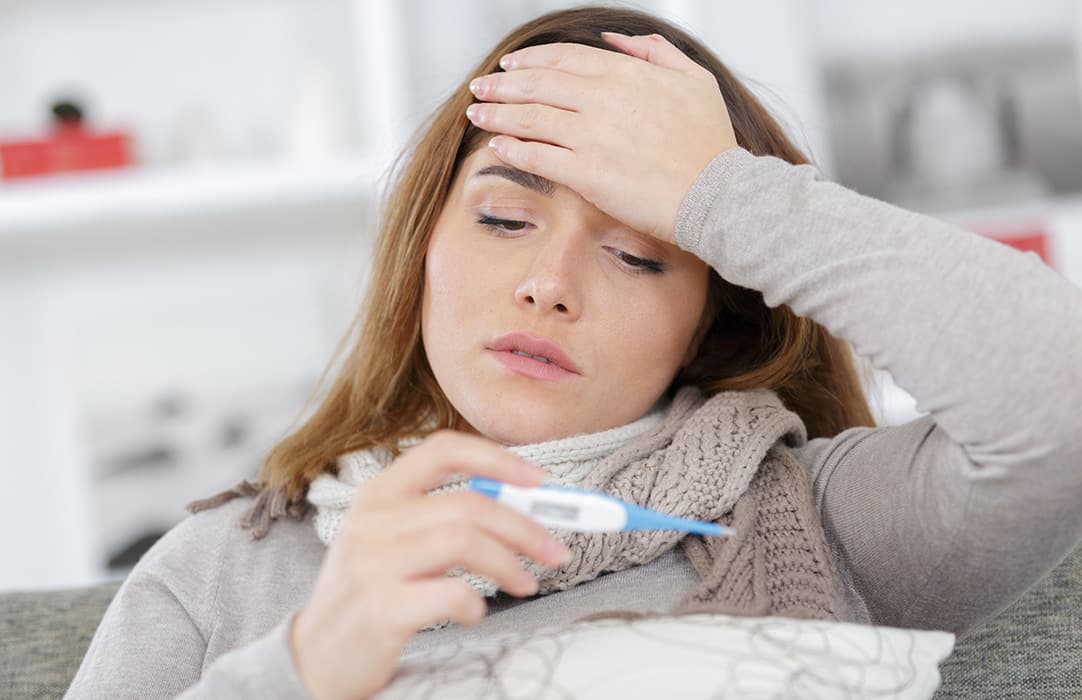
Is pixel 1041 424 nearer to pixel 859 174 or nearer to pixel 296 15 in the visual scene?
pixel 859 174

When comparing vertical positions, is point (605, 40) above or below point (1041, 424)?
above

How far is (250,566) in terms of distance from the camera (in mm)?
1191

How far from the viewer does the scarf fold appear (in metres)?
0.99

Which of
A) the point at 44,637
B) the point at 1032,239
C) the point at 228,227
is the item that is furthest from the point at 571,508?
the point at 1032,239

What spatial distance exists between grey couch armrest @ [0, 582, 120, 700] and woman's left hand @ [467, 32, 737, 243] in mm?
652

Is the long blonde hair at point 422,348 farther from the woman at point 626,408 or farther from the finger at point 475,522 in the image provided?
the finger at point 475,522

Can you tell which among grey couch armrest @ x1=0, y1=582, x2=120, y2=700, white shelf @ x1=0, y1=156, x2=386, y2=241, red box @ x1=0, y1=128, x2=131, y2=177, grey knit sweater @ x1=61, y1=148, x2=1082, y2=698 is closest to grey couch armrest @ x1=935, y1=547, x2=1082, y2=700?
grey knit sweater @ x1=61, y1=148, x2=1082, y2=698

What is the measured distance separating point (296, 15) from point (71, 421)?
1082mm

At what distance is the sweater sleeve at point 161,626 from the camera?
1.07 metres

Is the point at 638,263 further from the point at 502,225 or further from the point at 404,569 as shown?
the point at 404,569

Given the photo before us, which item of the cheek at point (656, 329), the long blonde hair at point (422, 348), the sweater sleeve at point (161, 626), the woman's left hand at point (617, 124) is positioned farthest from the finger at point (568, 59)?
the sweater sleeve at point (161, 626)

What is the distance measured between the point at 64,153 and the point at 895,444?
2116 mm

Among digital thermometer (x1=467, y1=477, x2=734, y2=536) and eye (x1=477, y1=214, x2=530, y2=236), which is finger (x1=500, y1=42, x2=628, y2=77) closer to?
eye (x1=477, y1=214, x2=530, y2=236)

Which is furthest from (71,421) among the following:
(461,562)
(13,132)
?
(461,562)
